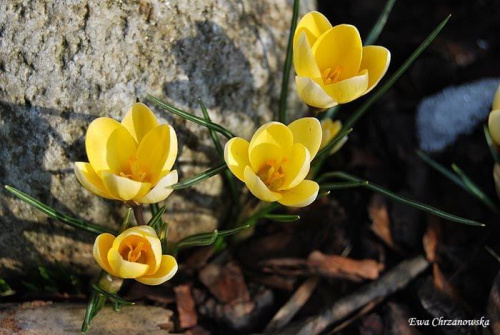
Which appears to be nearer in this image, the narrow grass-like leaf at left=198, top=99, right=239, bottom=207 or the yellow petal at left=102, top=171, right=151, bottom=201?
the yellow petal at left=102, top=171, right=151, bottom=201

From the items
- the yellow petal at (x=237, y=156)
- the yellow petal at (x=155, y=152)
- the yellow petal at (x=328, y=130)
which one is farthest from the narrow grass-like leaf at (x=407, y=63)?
the yellow petal at (x=155, y=152)

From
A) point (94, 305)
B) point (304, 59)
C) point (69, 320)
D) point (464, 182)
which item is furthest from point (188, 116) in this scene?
point (464, 182)

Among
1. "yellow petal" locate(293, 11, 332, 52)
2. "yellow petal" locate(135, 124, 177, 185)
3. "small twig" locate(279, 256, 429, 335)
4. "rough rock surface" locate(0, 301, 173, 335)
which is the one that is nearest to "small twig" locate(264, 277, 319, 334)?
"small twig" locate(279, 256, 429, 335)

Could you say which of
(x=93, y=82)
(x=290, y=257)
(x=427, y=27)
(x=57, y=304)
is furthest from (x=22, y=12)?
(x=427, y=27)

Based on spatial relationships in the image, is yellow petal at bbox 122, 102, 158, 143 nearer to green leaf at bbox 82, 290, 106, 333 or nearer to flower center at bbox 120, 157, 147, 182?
flower center at bbox 120, 157, 147, 182

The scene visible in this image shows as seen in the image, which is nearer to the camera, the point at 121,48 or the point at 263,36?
the point at 121,48

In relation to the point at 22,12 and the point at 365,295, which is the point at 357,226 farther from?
the point at 22,12

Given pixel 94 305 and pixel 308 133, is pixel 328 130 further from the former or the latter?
pixel 94 305
